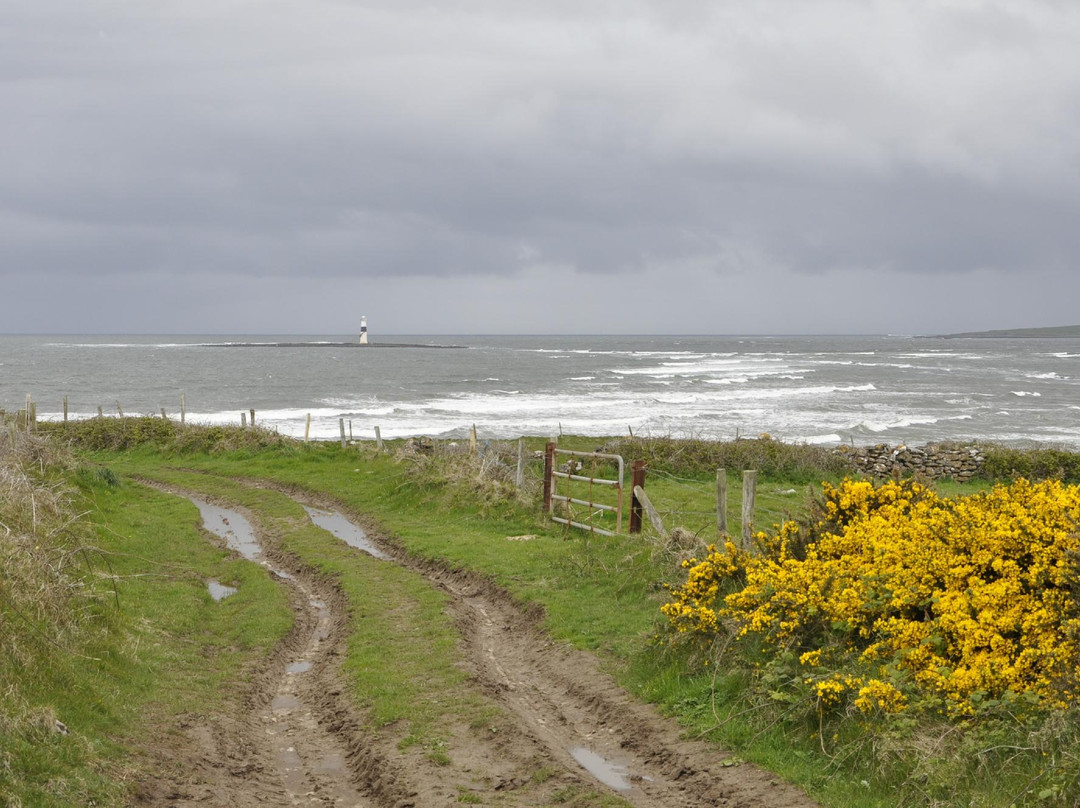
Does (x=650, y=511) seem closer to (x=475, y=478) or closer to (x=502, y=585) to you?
(x=502, y=585)

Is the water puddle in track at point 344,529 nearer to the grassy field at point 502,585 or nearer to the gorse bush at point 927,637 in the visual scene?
the grassy field at point 502,585

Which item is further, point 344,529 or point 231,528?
point 231,528

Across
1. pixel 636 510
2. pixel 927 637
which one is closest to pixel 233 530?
pixel 636 510

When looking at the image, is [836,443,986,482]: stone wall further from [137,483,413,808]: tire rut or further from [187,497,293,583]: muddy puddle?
[137,483,413,808]: tire rut

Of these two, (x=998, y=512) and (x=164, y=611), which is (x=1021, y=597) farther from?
(x=164, y=611)

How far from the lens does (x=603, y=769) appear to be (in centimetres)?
855

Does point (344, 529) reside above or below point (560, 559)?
below

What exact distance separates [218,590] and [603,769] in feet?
30.7

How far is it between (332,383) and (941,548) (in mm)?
89714

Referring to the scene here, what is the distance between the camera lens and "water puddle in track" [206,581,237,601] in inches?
602

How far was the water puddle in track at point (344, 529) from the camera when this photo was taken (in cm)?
1922

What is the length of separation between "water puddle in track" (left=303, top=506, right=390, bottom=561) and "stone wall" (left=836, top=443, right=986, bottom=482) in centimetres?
1767

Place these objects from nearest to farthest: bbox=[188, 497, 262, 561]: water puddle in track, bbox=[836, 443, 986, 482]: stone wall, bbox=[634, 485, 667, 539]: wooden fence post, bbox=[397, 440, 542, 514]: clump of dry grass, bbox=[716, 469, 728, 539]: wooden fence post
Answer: bbox=[716, 469, 728, 539]: wooden fence post → bbox=[634, 485, 667, 539]: wooden fence post → bbox=[188, 497, 262, 561]: water puddle in track → bbox=[397, 440, 542, 514]: clump of dry grass → bbox=[836, 443, 986, 482]: stone wall

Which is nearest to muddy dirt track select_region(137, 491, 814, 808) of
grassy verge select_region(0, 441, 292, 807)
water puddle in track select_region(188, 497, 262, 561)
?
grassy verge select_region(0, 441, 292, 807)
